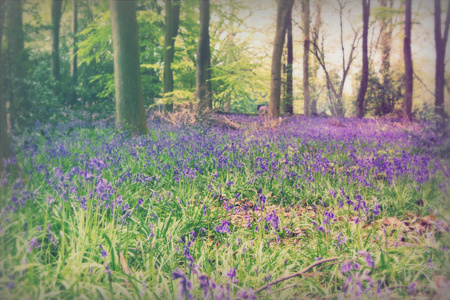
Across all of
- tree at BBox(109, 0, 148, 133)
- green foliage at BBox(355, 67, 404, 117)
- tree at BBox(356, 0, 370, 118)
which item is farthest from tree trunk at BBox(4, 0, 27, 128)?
green foliage at BBox(355, 67, 404, 117)

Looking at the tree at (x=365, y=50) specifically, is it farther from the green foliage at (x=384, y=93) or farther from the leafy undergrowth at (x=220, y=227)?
the leafy undergrowth at (x=220, y=227)

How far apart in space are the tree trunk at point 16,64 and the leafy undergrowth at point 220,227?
0.90 meters

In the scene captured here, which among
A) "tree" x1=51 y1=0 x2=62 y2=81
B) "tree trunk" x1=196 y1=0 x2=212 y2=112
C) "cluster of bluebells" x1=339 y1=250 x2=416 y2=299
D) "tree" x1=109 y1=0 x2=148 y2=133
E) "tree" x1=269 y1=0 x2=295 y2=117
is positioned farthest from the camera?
"tree" x1=51 y1=0 x2=62 y2=81

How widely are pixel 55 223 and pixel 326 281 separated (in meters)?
2.09

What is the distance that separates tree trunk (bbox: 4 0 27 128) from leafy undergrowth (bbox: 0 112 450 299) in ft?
2.94

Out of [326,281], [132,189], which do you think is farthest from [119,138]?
[326,281]

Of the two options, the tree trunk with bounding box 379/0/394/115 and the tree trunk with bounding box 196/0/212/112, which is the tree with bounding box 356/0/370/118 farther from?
the tree trunk with bounding box 196/0/212/112

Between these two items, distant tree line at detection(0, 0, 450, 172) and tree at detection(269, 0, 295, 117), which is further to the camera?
tree at detection(269, 0, 295, 117)

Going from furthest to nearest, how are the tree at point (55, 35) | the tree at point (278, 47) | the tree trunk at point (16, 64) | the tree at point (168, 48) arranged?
the tree at point (55, 35) → the tree at point (168, 48) → the tree at point (278, 47) → the tree trunk at point (16, 64)

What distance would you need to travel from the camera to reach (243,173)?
4207 millimetres

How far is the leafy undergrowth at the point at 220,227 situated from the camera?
1.52 metres

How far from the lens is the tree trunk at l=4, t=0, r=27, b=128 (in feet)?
13.3

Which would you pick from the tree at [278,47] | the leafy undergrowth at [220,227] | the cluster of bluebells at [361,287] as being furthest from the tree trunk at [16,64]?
the tree at [278,47]

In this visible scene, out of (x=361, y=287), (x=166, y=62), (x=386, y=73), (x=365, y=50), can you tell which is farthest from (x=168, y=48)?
(x=386, y=73)
